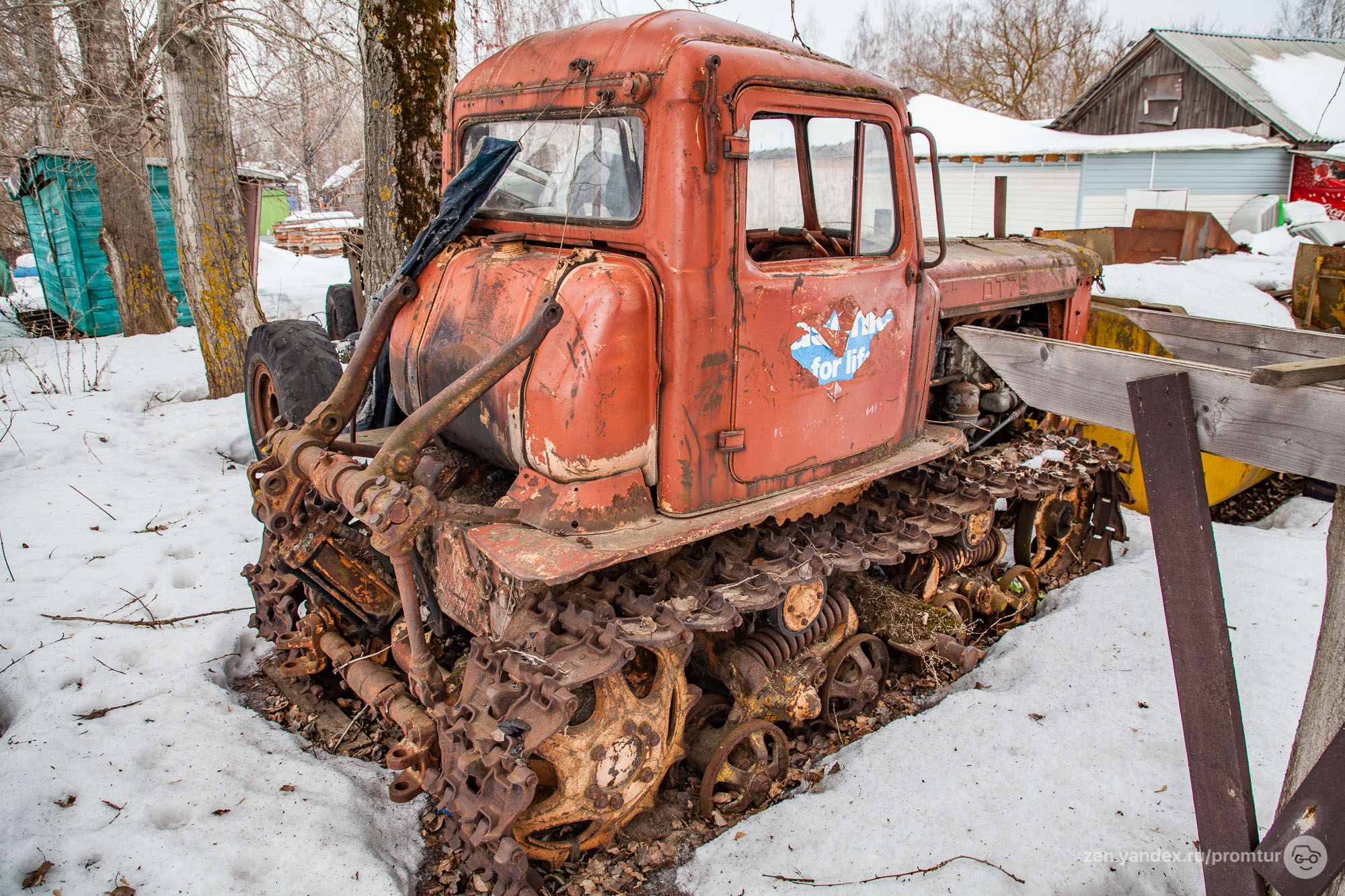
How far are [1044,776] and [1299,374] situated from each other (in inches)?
83.5

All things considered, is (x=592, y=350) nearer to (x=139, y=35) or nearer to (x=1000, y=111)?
(x=139, y=35)

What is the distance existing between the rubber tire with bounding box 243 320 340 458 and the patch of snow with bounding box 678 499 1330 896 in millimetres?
3062

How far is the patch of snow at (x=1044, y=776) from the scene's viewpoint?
279 cm

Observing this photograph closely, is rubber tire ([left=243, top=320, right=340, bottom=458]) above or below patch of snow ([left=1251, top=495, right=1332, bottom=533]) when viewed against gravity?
above

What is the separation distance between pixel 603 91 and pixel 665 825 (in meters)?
2.73

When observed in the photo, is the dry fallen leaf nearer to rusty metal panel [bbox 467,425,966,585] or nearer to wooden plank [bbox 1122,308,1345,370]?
rusty metal panel [bbox 467,425,966,585]

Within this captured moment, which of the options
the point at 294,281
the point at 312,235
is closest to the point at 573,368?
the point at 294,281

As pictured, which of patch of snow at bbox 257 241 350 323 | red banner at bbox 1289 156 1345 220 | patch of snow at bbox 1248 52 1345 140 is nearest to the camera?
patch of snow at bbox 257 241 350 323

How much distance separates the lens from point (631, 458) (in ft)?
9.29

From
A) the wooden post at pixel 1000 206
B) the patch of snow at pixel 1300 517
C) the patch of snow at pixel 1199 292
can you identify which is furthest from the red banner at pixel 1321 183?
the wooden post at pixel 1000 206

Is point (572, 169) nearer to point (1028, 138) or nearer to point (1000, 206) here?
point (1000, 206)

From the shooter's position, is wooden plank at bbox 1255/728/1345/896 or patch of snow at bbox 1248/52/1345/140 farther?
patch of snow at bbox 1248/52/1345/140

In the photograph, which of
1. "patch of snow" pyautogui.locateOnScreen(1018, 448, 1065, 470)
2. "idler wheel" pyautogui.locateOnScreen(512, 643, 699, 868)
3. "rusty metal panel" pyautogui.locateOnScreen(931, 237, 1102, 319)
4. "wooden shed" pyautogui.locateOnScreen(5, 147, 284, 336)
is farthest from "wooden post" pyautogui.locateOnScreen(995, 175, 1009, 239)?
"wooden shed" pyautogui.locateOnScreen(5, 147, 284, 336)

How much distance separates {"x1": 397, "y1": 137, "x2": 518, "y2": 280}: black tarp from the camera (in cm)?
316
